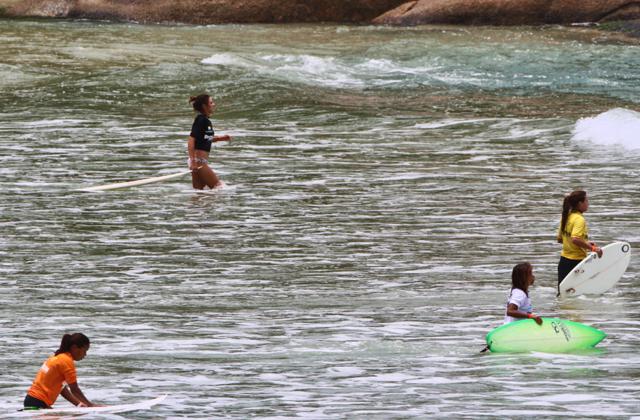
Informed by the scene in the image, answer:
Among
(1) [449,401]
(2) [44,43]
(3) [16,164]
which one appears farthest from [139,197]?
(2) [44,43]

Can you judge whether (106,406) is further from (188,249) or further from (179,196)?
(179,196)

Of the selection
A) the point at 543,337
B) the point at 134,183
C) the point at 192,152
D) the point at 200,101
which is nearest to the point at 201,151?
the point at 192,152

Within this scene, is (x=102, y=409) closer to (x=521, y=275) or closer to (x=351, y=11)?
(x=521, y=275)

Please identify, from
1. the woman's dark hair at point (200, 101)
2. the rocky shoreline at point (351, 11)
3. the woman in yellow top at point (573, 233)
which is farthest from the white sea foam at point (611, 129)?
the rocky shoreline at point (351, 11)

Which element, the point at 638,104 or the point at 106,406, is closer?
the point at 106,406

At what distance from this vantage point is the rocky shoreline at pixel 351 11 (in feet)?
146

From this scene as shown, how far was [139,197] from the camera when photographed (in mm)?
21047

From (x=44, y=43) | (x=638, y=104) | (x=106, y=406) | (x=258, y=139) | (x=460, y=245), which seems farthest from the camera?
(x=44, y=43)

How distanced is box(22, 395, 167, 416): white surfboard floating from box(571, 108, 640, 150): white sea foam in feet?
54.2

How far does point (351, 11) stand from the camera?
4819 centimetres

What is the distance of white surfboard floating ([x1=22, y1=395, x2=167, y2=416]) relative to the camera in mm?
10047

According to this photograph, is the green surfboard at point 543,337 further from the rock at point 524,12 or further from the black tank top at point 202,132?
the rock at point 524,12

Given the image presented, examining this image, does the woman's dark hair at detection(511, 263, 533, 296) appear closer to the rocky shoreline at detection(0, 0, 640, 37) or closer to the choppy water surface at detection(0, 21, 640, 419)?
the choppy water surface at detection(0, 21, 640, 419)

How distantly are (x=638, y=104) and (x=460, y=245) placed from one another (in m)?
15.3
